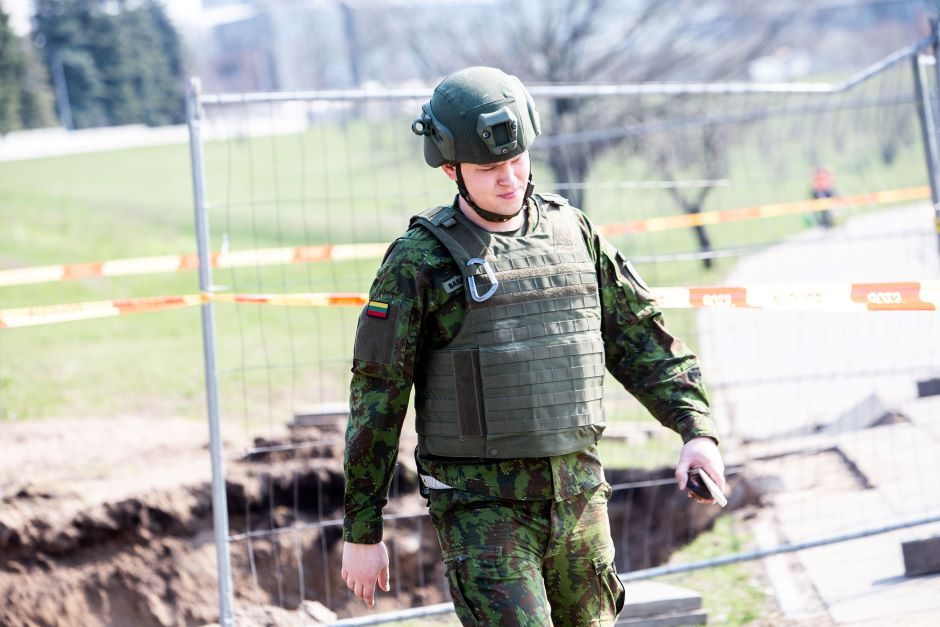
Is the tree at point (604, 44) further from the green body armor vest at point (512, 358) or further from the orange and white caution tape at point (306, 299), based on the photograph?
the green body armor vest at point (512, 358)

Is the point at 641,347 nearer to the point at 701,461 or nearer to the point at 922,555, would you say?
the point at 701,461

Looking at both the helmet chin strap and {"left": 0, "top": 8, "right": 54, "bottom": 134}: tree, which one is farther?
{"left": 0, "top": 8, "right": 54, "bottom": 134}: tree

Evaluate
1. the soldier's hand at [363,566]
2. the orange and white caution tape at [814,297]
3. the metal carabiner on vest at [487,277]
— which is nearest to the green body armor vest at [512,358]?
the metal carabiner on vest at [487,277]

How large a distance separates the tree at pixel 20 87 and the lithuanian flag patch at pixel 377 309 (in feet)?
144

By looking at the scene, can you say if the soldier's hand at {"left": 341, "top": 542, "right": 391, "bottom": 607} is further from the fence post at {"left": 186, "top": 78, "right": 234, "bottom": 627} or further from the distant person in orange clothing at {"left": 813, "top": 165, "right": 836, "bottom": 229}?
the distant person in orange clothing at {"left": 813, "top": 165, "right": 836, "bottom": 229}

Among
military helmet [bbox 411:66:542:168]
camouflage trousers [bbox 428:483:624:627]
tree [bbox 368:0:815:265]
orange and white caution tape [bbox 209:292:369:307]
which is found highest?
tree [bbox 368:0:815:265]

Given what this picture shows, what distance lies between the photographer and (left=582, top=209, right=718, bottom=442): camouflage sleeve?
2.88 metres

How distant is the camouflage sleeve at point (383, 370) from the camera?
8.68ft

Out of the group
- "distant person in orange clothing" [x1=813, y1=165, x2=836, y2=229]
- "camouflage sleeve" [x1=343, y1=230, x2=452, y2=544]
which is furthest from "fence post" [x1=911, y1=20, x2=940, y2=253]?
"distant person in orange clothing" [x1=813, y1=165, x2=836, y2=229]

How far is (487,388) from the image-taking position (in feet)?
8.79

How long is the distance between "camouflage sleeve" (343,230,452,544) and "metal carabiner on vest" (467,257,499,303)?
0.27ft

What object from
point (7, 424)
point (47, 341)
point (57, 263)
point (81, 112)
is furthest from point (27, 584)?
point (81, 112)

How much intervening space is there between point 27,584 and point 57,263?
A: 516 inches

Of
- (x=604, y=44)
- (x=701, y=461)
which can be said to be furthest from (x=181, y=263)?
(x=604, y=44)
